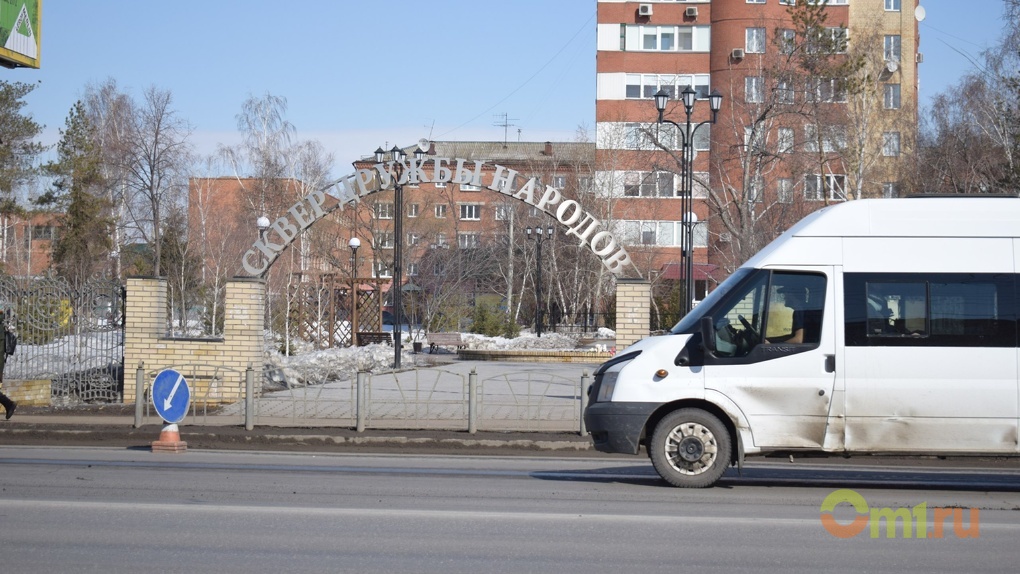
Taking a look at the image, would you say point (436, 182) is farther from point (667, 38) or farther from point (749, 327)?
point (667, 38)

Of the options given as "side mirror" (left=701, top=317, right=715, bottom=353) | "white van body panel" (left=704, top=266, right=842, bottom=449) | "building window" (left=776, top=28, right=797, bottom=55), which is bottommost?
"white van body panel" (left=704, top=266, right=842, bottom=449)

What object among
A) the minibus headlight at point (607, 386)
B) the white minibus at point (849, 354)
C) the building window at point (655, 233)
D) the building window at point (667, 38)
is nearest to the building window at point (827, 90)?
the building window at point (655, 233)

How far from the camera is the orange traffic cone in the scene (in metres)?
13.8

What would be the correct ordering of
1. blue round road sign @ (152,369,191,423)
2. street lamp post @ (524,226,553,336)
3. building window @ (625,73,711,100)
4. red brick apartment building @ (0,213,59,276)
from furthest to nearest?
red brick apartment building @ (0,213,59,276)
building window @ (625,73,711,100)
street lamp post @ (524,226,553,336)
blue round road sign @ (152,369,191,423)

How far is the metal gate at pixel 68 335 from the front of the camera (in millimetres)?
19984

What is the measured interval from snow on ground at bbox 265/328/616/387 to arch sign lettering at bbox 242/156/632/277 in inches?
123

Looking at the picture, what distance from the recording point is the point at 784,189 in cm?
4456

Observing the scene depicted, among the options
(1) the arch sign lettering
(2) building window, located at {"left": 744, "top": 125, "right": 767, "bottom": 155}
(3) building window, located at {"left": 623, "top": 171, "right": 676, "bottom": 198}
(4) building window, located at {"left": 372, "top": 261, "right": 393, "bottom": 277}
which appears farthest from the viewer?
(4) building window, located at {"left": 372, "top": 261, "right": 393, "bottom": 277}

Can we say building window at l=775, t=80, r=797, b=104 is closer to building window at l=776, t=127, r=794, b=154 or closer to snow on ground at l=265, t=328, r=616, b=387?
building window at l=776, t=127, r=794, b=154

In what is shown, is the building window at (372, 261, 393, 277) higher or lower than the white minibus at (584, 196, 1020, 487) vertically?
higher

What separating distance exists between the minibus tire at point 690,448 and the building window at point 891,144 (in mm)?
36429

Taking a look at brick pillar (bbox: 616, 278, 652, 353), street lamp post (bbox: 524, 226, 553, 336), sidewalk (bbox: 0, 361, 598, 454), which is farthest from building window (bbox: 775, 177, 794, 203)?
sidewalk (bbox: 0, 361, 598, 454)

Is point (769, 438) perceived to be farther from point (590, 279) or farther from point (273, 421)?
point (590, 279)

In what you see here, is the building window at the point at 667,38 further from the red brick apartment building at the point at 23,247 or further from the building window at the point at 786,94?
the red brick apartment building at the point at 23,247
